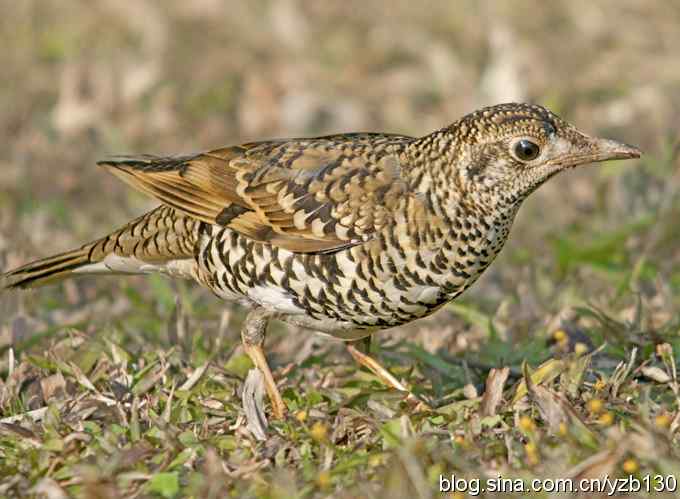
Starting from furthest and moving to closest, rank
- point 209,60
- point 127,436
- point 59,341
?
point 209,60, point 59,341, point 127,436

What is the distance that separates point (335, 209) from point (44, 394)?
1.44m

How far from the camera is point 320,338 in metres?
5.89

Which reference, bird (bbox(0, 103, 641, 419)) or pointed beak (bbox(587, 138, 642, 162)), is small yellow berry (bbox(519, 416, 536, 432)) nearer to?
bird (bbox(0, 103, 641, 419))

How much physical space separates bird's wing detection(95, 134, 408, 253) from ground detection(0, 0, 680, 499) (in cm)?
66

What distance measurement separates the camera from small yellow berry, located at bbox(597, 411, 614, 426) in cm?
418

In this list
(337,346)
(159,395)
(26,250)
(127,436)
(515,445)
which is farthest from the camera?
(26,250)

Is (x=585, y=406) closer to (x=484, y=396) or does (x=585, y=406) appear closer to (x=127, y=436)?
(x=484, y=396)

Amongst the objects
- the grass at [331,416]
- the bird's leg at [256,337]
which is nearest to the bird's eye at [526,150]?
the grass at [331,416]

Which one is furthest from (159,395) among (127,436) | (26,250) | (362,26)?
(362,26)

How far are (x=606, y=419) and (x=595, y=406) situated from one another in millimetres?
122

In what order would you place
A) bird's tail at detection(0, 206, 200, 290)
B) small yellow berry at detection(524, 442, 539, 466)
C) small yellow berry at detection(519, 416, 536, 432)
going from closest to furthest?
small yellow berry at detection(524, 442, 539, 466) → small yellow berry at detection(519, 416, 536, 432) → bird's tail at detection(0, 206, 200, 290)

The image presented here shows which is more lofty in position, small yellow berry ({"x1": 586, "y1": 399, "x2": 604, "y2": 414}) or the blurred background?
the blurred background

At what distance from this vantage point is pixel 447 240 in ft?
15.4

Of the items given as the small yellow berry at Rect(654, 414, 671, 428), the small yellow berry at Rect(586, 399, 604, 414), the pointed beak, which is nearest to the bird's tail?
the pointed beak
